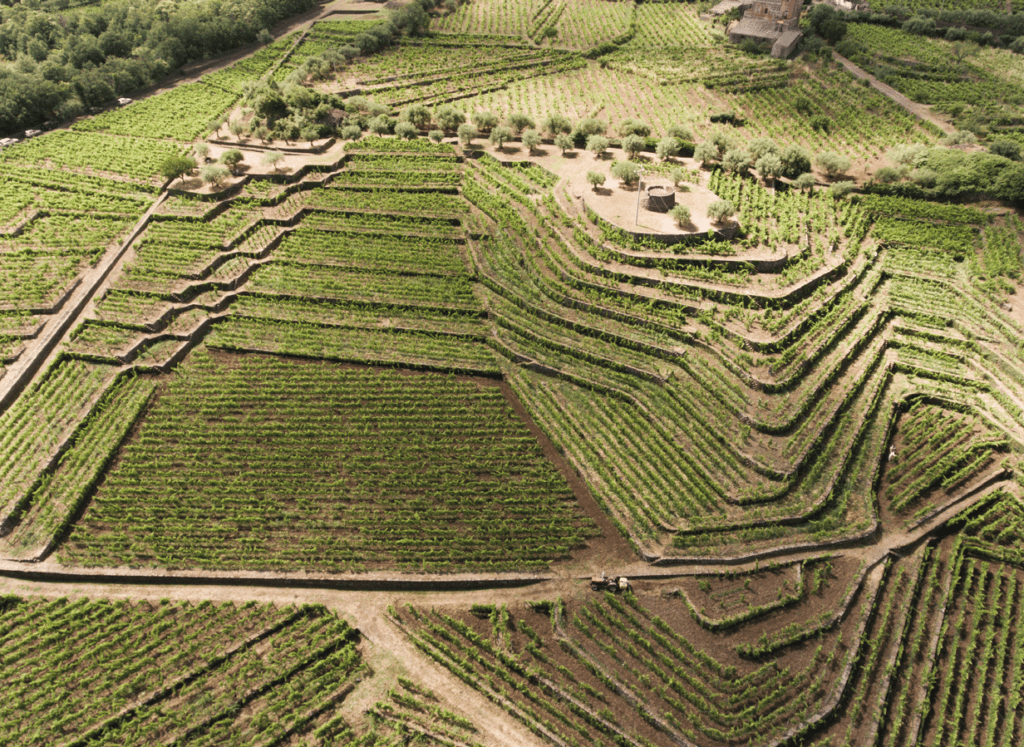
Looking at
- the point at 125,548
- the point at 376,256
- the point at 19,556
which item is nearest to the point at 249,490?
the point at 125,548

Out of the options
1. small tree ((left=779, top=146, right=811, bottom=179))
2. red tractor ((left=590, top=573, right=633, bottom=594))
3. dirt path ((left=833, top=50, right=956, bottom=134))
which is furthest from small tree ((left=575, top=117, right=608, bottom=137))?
red tractor ((left=590, top=573, right=633, bottom=594))

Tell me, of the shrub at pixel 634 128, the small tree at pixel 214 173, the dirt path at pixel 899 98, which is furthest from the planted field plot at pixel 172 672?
the dirt path at pixel 899 98

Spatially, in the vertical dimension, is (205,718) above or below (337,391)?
below

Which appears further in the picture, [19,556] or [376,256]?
[376,256]

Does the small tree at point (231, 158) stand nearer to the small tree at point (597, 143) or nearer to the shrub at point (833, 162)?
the small tree at point (597, 143)

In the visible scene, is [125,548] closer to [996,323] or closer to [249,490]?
[249,490]

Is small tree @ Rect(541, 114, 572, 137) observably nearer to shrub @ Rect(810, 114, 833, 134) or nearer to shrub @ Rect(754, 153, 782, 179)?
shrub @ Rect(754, 153, 782, 179)

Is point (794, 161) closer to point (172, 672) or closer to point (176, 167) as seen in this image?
point (176, 167)
